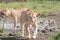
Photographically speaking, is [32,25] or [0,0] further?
[0,0]

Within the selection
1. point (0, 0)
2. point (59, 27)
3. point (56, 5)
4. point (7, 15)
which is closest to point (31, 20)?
point (7, 15)

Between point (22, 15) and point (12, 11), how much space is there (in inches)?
48.9

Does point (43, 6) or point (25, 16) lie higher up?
point (25, 16)

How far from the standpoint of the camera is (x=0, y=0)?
86.0 feet

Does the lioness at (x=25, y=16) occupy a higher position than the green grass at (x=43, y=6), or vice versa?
the lioness at (x=25, y=16)

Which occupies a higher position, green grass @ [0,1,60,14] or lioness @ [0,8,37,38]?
lioness @ [0,8,37,38]

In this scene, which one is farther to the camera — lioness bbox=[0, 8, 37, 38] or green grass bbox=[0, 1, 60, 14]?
green grass bbox=[0, 1, 60, 14]

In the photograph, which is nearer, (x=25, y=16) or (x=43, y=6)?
(x=25, y=16)

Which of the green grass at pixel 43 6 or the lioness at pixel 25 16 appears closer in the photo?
the lioness at pixel 25 16

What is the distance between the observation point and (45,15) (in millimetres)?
19984

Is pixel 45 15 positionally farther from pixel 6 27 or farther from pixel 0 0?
pixel 0 0

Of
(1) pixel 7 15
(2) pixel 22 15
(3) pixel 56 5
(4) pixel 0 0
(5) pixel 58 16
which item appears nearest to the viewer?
(2) pixel 22 15

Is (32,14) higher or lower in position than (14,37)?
higher

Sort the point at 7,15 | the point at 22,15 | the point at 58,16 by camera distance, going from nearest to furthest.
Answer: the point at 22,15
the point at 7,15
the point at 58,16
